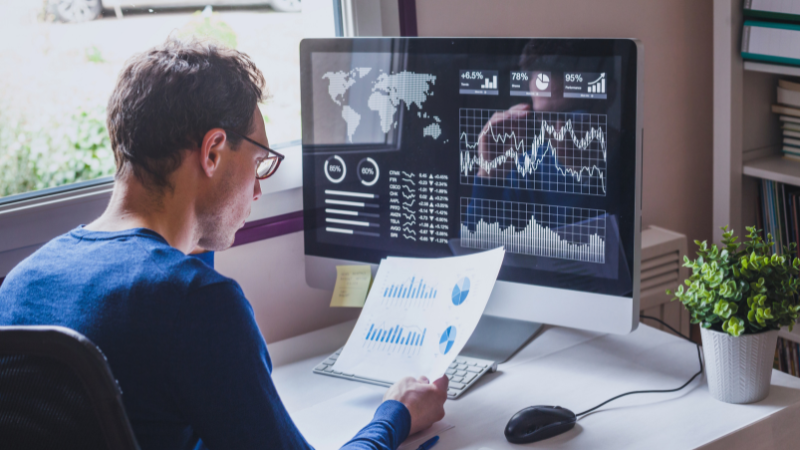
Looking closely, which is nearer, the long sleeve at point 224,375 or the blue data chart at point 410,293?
the long sleeve at point 224,375

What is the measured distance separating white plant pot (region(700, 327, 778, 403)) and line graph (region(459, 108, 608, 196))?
0.98ft

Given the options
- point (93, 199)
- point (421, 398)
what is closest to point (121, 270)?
point (421, 398)

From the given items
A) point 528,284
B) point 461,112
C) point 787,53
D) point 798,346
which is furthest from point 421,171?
point 798,346

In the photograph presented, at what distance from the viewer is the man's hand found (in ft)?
3.44

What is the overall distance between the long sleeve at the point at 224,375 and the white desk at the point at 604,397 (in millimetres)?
320

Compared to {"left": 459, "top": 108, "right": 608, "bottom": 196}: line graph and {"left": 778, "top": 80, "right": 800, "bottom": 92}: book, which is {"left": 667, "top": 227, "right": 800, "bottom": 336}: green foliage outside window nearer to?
{"left": 459, "top": 108, "right": 608, "bottom": 196}: line graph

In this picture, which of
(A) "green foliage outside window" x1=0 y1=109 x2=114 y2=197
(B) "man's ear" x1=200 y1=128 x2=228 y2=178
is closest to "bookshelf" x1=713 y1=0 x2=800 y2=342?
(B) "man's ear" x1=200 y1=128 x2=228 y2=178

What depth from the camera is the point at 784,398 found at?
110 cm

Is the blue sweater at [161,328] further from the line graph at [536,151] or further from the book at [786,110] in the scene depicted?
the book at [786,110]

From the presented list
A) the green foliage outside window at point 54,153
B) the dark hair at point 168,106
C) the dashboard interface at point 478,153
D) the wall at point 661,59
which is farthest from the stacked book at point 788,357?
the green foliage outside window at point 54,153

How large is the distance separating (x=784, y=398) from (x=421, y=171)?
0.70 m

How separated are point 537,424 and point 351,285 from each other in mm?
498

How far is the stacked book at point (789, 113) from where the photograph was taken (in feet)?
5.72

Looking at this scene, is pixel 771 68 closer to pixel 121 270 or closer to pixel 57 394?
pixel 121 270
